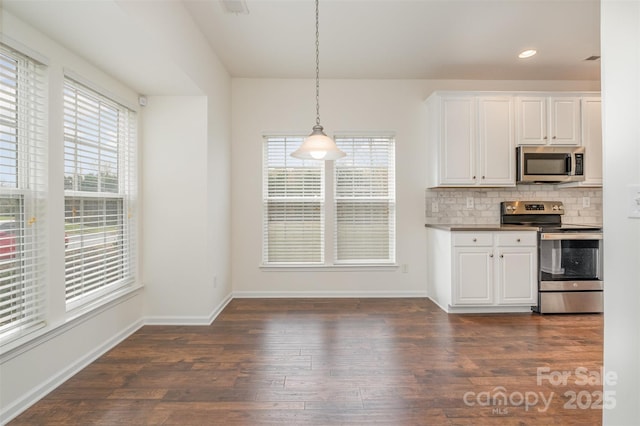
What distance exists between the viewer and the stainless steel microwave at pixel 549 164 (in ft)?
12.4

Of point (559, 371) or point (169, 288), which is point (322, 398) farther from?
point (169, 288)

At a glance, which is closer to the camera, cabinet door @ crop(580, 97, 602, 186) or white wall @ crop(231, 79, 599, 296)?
cabinet door @ crop(580, 97, 602, 186)

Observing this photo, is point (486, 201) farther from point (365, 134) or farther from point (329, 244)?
point (329, 244)

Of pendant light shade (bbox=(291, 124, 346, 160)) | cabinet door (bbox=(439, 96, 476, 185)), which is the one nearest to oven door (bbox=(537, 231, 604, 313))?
cabinet door (bbox=(439, 96, 476, 185))

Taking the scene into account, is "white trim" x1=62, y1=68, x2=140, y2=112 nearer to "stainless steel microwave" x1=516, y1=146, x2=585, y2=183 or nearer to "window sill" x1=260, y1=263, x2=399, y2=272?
"window sill" x1=260, y1=263, x2=399, y2=272

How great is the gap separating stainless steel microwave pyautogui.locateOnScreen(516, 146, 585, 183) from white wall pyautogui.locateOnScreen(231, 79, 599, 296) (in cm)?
96

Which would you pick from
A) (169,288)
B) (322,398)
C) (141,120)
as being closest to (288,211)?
(169,288)

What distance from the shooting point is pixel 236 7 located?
8.56 feet

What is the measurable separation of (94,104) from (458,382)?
3.40 metres

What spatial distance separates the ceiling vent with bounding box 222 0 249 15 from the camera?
2.54 metres

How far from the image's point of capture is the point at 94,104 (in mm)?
2576

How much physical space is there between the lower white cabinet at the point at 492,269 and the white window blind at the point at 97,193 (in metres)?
3.29

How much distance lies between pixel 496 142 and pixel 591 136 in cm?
113

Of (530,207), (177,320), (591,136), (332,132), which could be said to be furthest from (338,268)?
(591,136)
